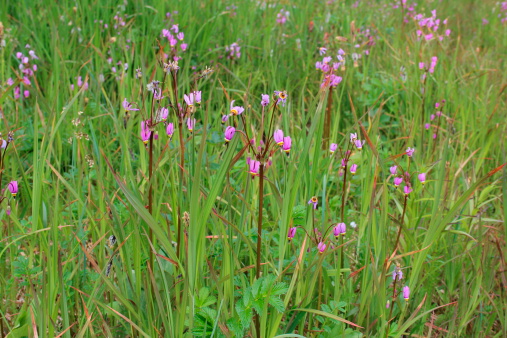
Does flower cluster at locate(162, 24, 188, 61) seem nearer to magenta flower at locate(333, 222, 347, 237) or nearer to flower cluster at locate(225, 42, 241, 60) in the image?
flower cluster at locate(225, 42, 241, 60)

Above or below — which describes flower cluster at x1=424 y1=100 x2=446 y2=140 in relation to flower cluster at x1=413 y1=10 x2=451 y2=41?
below

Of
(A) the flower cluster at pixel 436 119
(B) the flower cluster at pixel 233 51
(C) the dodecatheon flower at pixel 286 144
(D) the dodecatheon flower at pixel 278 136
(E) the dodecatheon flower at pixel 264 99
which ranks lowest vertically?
(A) the flower cluster at pixel 436 119

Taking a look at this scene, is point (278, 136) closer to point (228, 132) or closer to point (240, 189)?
point (228, 132)

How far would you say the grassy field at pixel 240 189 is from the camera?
137 centimetres

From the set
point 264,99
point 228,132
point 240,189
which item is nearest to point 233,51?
point 240,189

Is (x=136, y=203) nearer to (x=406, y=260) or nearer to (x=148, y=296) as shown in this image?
(x=148, y=296)

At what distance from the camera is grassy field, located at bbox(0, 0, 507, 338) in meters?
1.37

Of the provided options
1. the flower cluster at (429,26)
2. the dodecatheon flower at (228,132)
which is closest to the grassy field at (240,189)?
the dodecatheon flower at (228,132)

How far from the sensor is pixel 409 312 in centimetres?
174

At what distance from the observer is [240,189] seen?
6.70 ft

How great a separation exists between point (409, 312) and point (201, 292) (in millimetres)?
781

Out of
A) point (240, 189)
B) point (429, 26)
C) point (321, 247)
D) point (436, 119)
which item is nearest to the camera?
point (321, 247)

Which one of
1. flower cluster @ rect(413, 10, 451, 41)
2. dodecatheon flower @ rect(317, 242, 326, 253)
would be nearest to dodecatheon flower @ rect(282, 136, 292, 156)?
dodecatheon flower @ rect(317, 242, 326, 253)

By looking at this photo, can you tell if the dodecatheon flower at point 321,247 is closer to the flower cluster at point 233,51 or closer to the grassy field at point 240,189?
the grassy field at point 240,189
